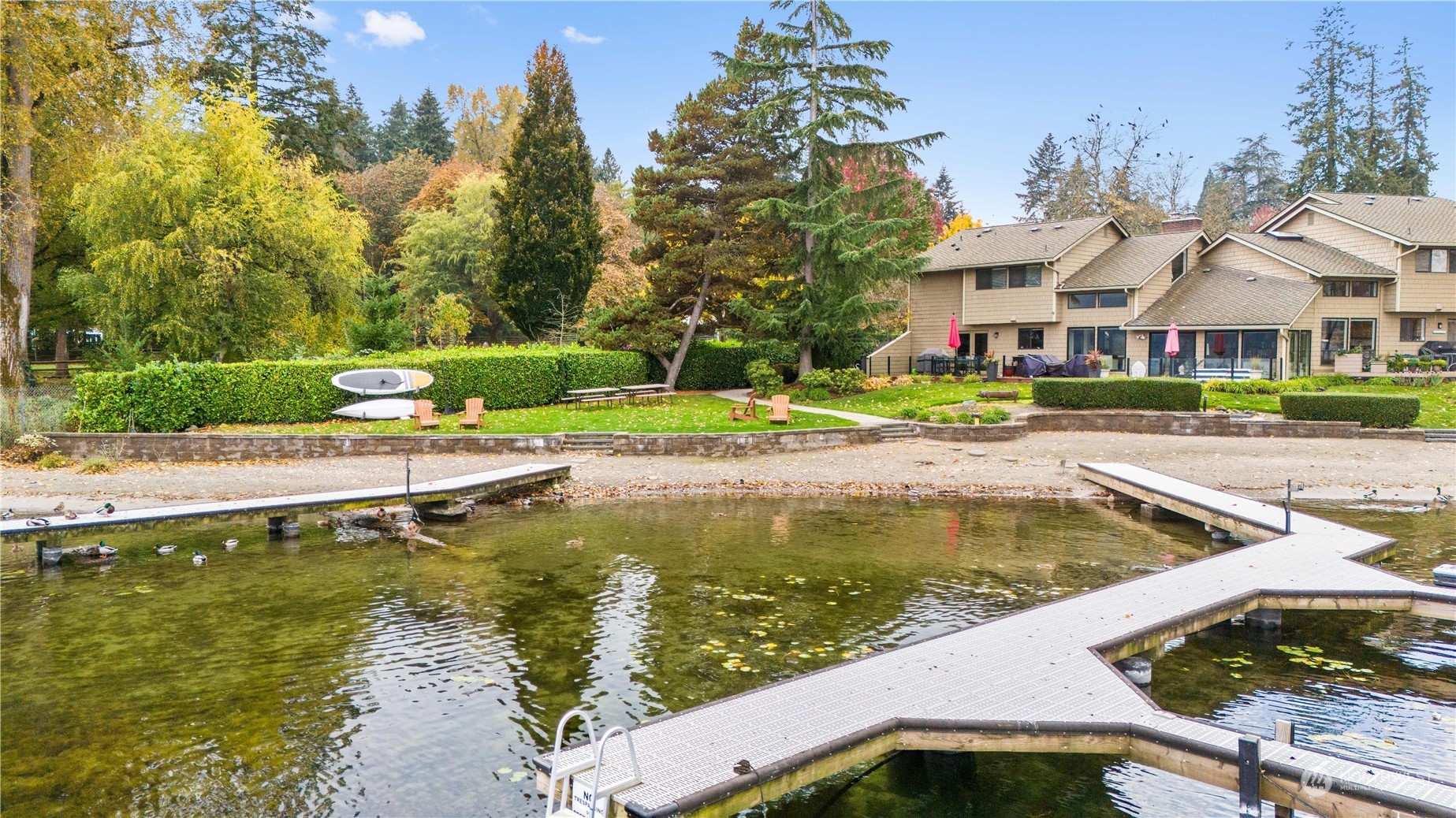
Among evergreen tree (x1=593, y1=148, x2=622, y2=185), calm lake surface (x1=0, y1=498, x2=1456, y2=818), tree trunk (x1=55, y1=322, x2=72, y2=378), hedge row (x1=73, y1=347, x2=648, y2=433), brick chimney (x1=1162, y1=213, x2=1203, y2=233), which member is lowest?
calm lake surface (x1=0, y1=498, x2=1456, y2=818)

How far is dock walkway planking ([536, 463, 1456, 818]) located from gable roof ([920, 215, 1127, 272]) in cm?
2926

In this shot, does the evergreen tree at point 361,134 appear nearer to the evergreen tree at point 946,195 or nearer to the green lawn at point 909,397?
the green lawn at point 909,397

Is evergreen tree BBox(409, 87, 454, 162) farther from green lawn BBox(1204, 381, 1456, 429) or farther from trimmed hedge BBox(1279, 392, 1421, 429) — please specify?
trimmed hedge BBox(1279, 392, 1421, 429)

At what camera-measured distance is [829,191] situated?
105 ft

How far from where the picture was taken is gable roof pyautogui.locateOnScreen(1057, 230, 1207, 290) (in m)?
A: 37.1

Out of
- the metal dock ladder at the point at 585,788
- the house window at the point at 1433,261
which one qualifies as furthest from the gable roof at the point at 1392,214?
the metal dock ladder at the point at 585,788

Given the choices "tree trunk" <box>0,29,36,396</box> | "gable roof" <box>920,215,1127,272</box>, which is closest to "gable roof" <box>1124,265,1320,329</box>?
"gable roof" <box>920,215,1127,272</box>

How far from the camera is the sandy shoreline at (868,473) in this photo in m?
17.3

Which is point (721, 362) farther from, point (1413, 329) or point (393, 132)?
point (393, 132)

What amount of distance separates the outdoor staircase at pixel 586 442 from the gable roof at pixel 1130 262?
23.9 m

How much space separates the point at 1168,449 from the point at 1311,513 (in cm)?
692

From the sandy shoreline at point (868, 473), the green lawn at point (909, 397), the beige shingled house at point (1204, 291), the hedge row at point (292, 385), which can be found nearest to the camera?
the sandy shoreline at point (868, 473)

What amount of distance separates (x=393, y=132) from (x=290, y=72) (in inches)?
1846

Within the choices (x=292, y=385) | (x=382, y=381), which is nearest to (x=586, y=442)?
(x=382, y=381)
